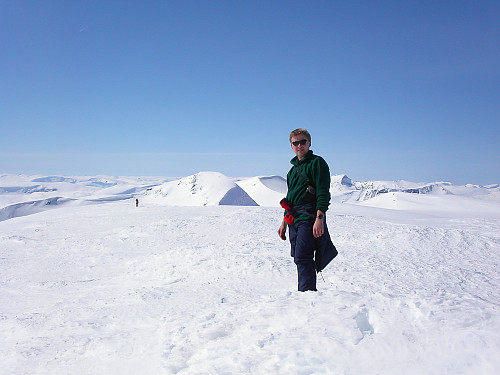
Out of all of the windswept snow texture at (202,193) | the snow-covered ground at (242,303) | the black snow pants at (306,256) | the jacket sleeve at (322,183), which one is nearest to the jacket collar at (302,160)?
the jacket sleeve at (322,183)

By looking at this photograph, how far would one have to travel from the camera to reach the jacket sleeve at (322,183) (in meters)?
3.92

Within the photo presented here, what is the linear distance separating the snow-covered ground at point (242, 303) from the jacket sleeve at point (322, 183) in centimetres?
97

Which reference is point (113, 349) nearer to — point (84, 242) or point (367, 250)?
point (367, 250)

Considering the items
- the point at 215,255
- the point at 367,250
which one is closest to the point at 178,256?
the point at 215,255

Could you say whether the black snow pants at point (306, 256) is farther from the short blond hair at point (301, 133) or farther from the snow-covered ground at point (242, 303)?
the short blond hair at point (301, 133)

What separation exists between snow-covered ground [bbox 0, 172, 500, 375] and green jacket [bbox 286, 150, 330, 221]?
1.01 meters

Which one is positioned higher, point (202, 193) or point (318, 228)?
point (202, 193)

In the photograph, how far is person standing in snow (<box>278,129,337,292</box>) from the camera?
3953 millimetres

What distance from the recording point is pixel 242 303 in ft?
12.9

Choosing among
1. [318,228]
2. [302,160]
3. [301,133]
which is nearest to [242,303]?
[318,228]

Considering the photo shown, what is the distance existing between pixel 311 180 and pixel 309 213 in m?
0.40

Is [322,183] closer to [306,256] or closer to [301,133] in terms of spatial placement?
[301,133]

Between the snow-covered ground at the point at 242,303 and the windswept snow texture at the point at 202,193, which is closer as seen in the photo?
the snow-covered ground at the point at 242,303

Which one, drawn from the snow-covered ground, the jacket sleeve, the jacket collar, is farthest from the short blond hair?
the snow-covered ground
